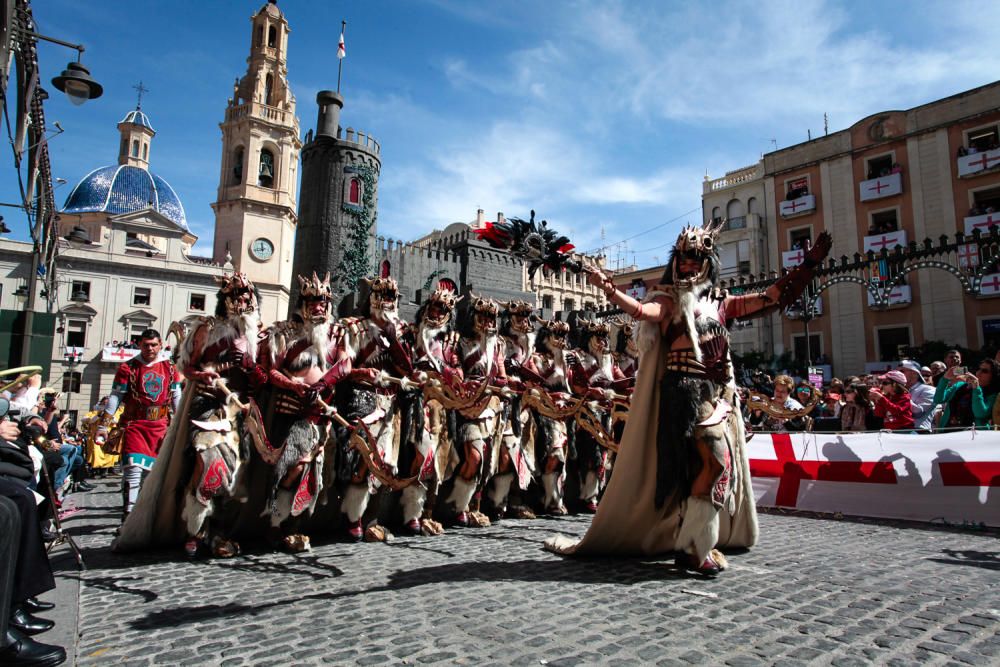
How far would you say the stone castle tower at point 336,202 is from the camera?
99.9 feet

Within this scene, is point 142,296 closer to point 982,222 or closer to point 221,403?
point 221,403

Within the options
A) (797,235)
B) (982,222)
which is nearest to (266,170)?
(797,235)

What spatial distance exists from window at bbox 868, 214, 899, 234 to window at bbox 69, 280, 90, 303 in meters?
45.8

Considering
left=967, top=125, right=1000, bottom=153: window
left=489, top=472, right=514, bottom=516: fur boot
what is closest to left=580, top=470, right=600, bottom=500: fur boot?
left=489, top=472, right=514, bottom=516: fur boot

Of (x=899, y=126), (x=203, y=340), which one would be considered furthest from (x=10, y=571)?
(x=899, y=126)

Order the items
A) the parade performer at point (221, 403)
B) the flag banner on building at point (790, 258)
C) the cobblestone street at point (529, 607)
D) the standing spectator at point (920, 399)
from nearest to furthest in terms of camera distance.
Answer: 1. the cobblestone street at point (529, 607)
2. the parade performer at point (221, 403)
3. the standing spectator at point (920, 399)
4. the flag banner on building at point (790, 258)

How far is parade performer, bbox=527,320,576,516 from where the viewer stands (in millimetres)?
6852

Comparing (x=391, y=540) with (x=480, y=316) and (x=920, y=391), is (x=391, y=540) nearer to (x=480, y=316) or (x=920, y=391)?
(x=480, y=316)

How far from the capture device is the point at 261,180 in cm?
5200

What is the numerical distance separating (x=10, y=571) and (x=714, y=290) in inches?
166

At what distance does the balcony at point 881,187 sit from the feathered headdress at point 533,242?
2896 cm

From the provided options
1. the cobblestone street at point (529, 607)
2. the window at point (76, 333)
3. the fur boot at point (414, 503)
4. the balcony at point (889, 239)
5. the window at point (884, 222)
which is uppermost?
the window at point (884, 222)

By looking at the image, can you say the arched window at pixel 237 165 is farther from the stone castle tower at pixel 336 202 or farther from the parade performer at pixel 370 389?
the parade performer at pixel 370 389

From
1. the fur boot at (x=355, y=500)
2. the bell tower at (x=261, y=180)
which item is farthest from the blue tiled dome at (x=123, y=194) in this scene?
the fur boot at (x=355, y=500)
